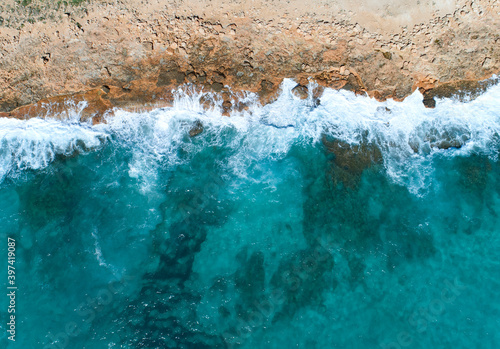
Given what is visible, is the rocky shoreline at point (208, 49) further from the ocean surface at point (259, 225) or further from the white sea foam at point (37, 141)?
the ocean surface at point (259, 225)

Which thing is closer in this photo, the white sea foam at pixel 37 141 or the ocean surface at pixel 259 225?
the ocean surface at pixel 259 225

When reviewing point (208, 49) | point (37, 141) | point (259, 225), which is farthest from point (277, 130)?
point (37, 141)

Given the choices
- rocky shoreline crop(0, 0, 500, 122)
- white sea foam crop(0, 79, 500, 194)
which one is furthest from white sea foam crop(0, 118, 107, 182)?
rocky shoreline crop(0, 0, 500, 122)

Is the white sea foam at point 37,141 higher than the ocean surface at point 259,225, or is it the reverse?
the white sea foam at point 37,141

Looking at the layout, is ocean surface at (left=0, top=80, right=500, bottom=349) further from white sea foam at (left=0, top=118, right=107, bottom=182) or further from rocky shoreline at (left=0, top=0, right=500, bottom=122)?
rocky shoreline at (left=0, top=0, right=500, bottom=122)

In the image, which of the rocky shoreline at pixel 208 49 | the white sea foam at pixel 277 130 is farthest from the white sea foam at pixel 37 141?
the rocky shoreline at pixel 208 49

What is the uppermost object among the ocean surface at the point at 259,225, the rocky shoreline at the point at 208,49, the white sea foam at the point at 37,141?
the rocky shoreline at the point at 208,49
